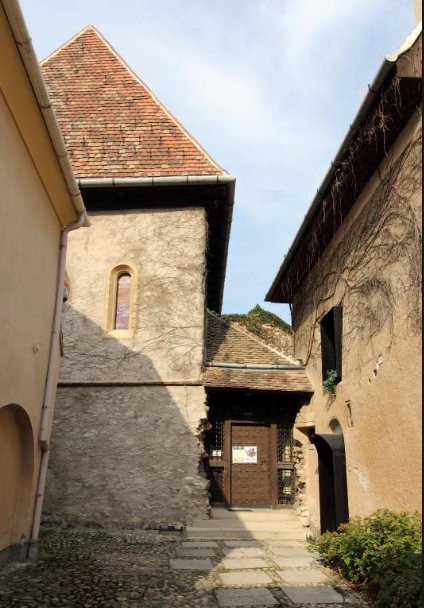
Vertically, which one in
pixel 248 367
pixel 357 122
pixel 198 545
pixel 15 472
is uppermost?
pixel 357 122

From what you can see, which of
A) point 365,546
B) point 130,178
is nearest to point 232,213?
point 130,178

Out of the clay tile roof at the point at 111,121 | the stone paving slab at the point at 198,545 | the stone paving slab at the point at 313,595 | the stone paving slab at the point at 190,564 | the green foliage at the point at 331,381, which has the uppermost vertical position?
the clay tile roof at the point at 111,121

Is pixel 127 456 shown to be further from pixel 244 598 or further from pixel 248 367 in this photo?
pixel 244 598

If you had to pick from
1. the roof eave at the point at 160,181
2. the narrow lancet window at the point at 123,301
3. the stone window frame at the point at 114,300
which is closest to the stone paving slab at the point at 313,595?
the stone window frame at the point at 114,300

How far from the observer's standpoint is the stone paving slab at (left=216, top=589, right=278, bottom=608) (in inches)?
183

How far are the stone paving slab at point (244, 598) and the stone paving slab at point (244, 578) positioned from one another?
223 mm

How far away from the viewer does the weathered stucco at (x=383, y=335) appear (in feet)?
17.7

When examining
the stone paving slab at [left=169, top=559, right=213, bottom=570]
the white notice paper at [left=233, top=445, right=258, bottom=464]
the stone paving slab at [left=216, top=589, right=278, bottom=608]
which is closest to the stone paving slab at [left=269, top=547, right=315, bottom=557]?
the stone paving slab at [left=169, top=559, right=213, bottom=570]

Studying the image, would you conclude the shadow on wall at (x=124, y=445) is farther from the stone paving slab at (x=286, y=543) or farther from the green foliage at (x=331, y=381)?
the green foliage at (x=331, y=381)

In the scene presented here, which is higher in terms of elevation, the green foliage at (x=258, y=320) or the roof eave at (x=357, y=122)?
the roof eave at (x=357, y=122)

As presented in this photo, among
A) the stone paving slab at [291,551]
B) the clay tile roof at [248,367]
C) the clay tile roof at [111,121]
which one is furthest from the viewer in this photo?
the clay tile roof at [111,121]

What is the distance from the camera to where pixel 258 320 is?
591 inches

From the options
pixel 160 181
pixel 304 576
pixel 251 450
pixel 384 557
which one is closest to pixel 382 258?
pixel 384 557

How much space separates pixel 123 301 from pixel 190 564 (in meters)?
5.04
